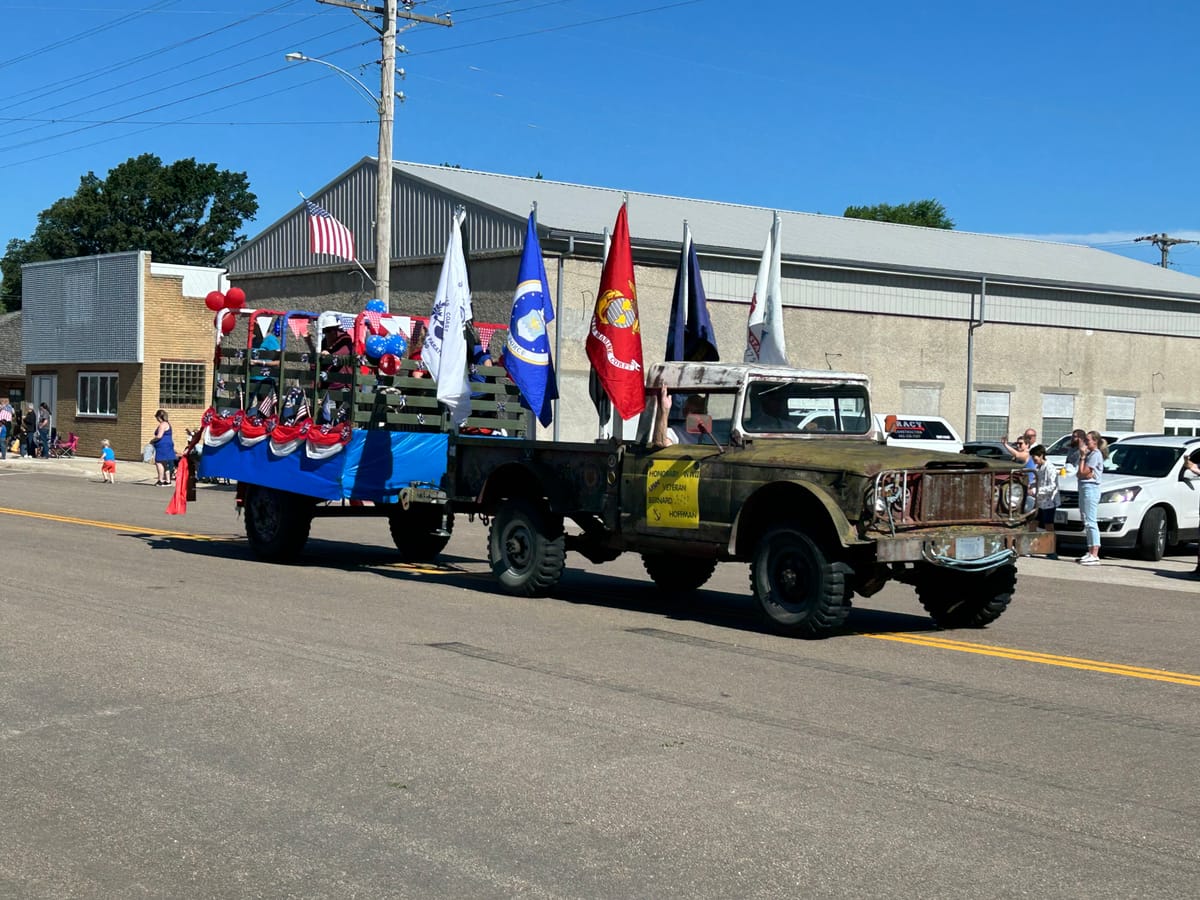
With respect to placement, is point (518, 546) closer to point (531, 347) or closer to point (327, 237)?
point (531, 347)

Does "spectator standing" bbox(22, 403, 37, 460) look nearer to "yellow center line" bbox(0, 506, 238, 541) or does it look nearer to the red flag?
"yellow center line" bbox(0, 506, 238, 541)

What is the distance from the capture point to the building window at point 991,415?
41281 mm

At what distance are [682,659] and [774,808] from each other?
384 centimetres

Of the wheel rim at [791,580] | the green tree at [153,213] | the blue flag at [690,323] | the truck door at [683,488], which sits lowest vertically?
the wheel rim at [791,580]

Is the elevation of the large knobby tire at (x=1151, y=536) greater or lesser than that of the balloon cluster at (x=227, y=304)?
lesser

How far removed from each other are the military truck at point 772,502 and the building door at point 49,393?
39750 mm

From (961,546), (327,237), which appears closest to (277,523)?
(961,546)

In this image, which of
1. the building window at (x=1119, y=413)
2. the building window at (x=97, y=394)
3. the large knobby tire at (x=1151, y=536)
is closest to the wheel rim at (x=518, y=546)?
the large knobby tire at (x=1151, y=536)

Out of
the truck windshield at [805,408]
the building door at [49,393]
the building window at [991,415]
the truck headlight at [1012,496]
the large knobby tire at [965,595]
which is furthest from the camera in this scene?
the building door at [49,393]

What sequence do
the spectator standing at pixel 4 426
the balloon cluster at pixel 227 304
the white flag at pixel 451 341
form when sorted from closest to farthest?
the white flag at pixel 451 341, the balloon cluster at pixel 227 304, the spectator standing at pixel 4 426

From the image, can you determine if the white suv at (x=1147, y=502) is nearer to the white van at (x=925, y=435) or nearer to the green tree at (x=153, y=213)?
the white van at (x=925, y=435)

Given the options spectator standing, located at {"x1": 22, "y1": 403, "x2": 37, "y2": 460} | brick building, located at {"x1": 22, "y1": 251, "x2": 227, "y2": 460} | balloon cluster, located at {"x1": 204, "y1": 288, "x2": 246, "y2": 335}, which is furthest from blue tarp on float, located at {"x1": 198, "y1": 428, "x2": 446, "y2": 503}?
spectator standing, located at {"x1": 22, "y1": 403, "x2": 37, "y2": 460}

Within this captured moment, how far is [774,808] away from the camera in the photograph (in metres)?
6.30

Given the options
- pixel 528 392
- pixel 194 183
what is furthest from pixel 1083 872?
pixel 194 183
